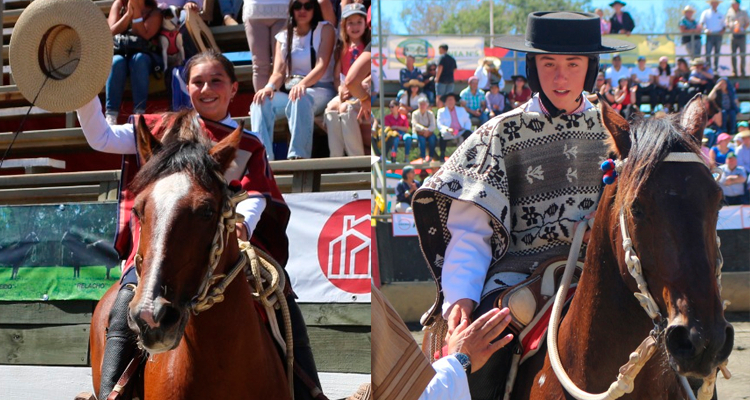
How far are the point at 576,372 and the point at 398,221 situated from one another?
883mm

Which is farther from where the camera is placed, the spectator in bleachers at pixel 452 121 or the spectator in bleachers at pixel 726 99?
the spectator in bleachers at pixel 726 99

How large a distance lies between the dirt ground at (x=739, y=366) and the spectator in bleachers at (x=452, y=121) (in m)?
1.79

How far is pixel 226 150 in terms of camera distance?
2.24 metres

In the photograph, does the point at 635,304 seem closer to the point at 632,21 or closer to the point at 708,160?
the point at 708,160

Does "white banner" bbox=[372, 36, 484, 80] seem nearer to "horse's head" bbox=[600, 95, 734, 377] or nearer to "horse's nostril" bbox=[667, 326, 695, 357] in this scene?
"horse's head" bbox=[600, 95, 734, 377]

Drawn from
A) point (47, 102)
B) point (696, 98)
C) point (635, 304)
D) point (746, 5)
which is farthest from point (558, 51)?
point (746, 5)

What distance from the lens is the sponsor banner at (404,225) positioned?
2678mm

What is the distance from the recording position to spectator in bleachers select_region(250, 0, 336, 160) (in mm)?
3828

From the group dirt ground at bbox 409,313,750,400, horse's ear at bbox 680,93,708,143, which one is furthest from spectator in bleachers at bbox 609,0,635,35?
horse's ear at bbox 680,93,708,143

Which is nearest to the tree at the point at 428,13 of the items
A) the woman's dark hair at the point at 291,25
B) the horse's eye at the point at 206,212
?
the woman's dark hair at the point at 291,25

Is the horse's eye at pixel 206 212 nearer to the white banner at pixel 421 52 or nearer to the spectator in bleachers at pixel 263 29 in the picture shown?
the white banner at pixel 421 52

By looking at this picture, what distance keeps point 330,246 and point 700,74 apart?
304 inches

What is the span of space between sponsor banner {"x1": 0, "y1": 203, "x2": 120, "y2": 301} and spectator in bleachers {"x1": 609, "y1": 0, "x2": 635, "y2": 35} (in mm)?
5370

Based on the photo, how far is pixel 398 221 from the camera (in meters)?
2.73
